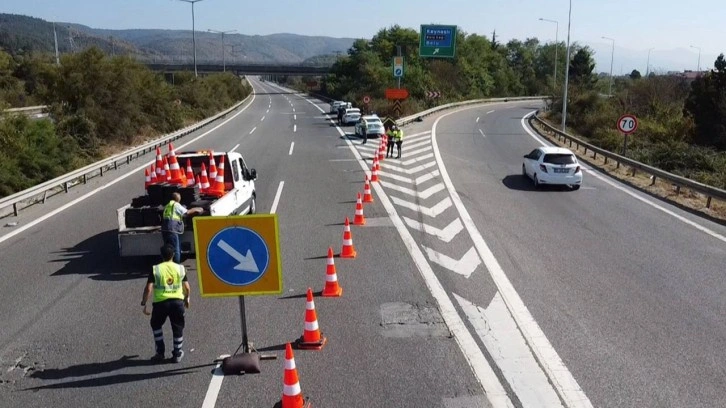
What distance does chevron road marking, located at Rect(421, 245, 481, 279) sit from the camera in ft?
38.3

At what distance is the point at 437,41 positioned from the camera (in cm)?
4959

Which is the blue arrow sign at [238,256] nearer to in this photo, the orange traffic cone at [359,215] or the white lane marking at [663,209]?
the orange traffic cone at [359,215]

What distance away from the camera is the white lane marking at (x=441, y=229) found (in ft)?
46.8

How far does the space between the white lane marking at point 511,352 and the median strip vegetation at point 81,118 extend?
16.9m

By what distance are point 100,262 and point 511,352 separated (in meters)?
7.71

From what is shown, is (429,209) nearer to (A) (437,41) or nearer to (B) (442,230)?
Result: (B) (442,230)

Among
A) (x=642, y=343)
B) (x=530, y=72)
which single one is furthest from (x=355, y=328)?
(x=530, y=72)

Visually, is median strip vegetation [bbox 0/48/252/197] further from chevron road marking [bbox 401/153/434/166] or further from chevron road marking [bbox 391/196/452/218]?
chevron road marking [bbox 401/153/434/166]

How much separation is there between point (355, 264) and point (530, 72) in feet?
411

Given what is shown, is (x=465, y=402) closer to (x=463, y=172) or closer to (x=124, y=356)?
(x=124, y=356)

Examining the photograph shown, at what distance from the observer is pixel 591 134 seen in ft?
166

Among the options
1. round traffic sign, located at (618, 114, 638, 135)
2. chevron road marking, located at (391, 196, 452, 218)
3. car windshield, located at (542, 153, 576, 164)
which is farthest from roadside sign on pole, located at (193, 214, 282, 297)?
round traffic sign, located at (618, 114, 638, 135)

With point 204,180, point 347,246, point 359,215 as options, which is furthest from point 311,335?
point 359,215

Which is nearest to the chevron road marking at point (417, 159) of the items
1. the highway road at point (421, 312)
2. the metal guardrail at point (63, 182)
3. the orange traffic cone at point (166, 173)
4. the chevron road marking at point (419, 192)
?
the chevron road marking at point (419, 192)
